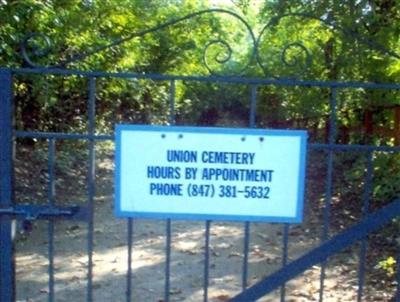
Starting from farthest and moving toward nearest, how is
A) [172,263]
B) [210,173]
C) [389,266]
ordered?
[172,263]
[389,266]
[210,173]

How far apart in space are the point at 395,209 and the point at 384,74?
4163 millimetres

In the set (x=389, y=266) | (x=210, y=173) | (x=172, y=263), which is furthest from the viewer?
(x=172, y=263)

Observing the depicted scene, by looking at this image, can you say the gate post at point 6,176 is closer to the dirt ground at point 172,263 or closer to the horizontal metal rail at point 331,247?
the horizontal metal rail at point 331,247

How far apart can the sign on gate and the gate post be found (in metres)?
0.50

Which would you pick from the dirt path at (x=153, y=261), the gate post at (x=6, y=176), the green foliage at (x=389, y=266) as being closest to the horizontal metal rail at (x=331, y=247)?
the gate post at (x=6, y=176)

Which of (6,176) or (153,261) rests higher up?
(6,176)

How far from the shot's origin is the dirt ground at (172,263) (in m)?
5.02

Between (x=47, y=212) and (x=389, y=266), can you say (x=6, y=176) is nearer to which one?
(x=47, y=212)

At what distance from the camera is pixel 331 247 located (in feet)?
9.46

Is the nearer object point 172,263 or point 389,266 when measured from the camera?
point 389,266

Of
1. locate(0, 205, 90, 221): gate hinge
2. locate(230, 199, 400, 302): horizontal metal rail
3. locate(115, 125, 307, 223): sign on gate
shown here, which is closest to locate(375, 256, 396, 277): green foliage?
locate(230, 199, 400, 302): horizontal metal rail

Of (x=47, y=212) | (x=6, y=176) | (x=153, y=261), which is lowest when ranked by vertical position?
(x=153, y=261)

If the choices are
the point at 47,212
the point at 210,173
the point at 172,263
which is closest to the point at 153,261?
the point at 172,263

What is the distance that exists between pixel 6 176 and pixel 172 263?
308 cm
